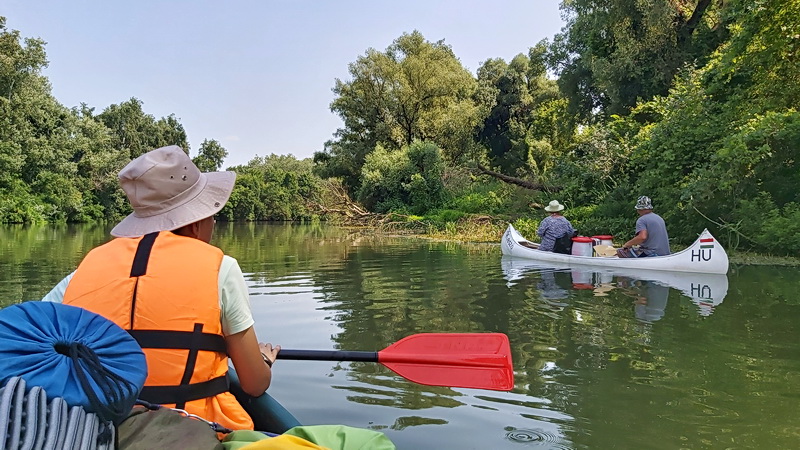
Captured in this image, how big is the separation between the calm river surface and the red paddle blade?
298mm

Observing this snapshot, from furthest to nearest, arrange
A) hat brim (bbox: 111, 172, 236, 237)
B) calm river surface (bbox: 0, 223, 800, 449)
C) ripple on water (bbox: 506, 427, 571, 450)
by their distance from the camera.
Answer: calm river surface (bbox: 0, 223, 800, 449)
ripple on water (bbox: 506, 427, 571, 450)
hat brim (bbox: 111, 172, 236, 237)

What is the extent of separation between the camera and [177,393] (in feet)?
5.83

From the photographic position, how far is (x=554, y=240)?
39.1 ft

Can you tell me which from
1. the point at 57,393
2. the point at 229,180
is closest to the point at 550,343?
the point at 229,180

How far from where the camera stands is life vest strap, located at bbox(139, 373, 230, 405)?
1764 millimetres

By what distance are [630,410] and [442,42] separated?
104ft

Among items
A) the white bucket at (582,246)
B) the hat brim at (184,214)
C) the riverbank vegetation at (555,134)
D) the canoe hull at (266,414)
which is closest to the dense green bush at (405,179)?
the riverbank vegetation at (555,134)

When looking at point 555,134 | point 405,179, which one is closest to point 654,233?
point 405,179

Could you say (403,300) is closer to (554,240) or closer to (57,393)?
(554,240)

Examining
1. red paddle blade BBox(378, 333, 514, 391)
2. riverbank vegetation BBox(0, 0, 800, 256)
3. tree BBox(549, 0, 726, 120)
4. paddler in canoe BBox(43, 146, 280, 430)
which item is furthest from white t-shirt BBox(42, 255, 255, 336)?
tree BBox(549, 0, 726, 120)

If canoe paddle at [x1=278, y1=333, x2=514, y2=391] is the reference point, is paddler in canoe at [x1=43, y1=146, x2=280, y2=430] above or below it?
above

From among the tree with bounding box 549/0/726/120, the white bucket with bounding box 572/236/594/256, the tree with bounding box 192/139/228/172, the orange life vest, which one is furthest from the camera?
the tree with bounding box 192/139/228/172

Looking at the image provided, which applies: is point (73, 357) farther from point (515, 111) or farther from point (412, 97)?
point (515, 111)

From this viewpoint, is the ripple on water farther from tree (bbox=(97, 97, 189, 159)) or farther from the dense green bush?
tree (bbox=(97, 97, 189, 159))
